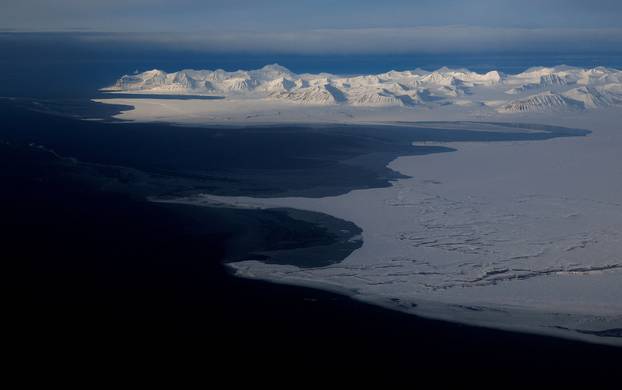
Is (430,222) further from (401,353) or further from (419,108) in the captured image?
(419,108)

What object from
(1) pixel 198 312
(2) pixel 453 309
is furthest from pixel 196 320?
(2) pixel 453 309

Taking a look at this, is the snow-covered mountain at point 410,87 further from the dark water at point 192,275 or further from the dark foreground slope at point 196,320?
the dark foreground slope at point 196,320

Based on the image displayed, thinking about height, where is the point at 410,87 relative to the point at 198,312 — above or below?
above

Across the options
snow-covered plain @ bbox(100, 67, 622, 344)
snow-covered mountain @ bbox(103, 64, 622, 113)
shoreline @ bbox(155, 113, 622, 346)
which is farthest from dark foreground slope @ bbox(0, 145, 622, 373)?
snow-covered mountain @ bbox(103, 64, 622, 113)

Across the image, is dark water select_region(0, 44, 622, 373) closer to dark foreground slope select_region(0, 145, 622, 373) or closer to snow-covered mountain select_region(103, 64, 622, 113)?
dark foreground slope select_region(0, 145, 622, 373)

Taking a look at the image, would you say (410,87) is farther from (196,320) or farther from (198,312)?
(196,320)

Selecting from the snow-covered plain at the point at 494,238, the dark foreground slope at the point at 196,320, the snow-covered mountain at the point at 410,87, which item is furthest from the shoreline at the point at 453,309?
the snow-covered mountain at the point at 410,87

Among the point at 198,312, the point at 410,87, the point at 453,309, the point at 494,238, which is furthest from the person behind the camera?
the point at 410,87
